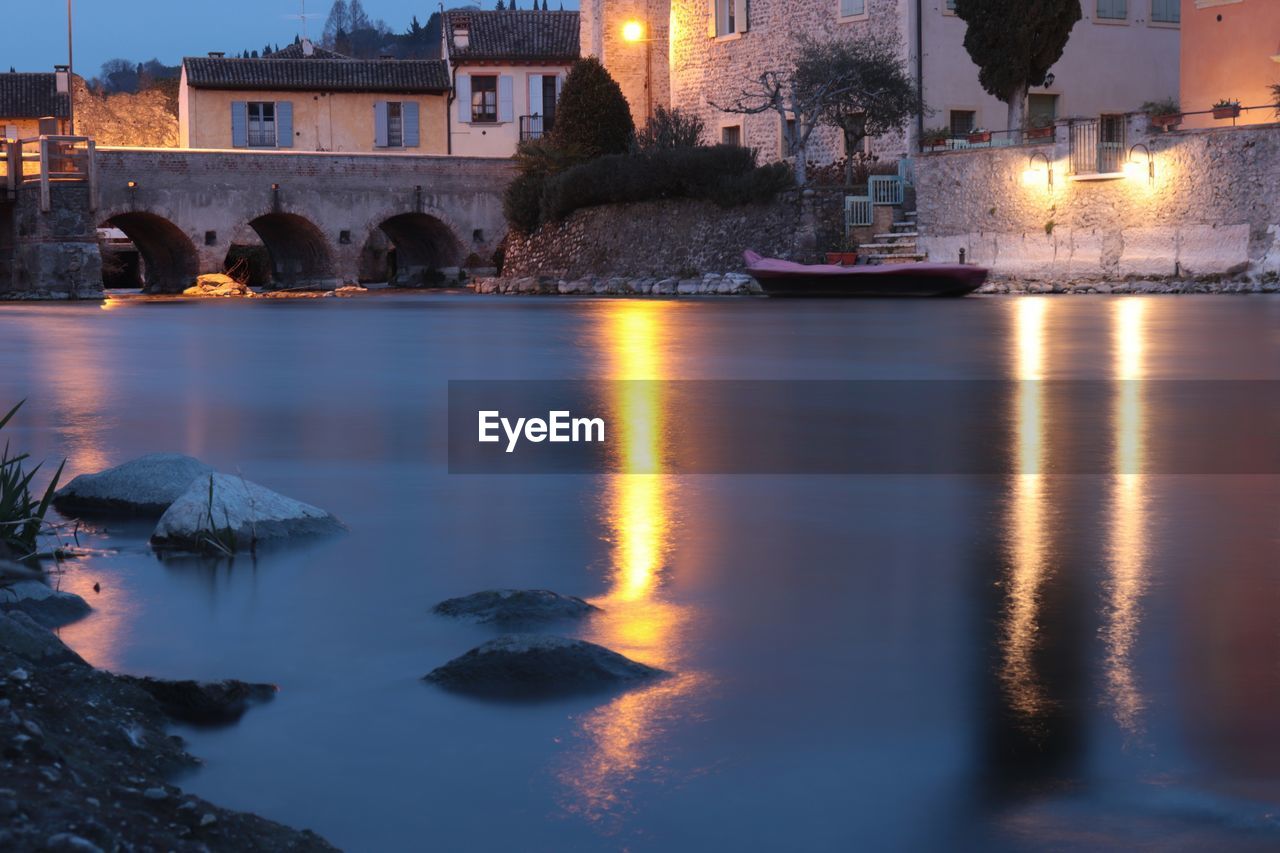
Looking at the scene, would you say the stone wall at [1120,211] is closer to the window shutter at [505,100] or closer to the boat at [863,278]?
the boat at [863,278]

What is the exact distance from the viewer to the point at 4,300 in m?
42.3

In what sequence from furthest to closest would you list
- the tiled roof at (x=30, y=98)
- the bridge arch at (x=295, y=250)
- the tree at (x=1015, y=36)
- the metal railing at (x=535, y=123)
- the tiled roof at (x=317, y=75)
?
the tiled roof at (x=30, y=98) < the metal railing at (x=535, y=123) < the tiled roof at (x=317, y=75) < the bridge arch at (x=295, y=250) < the tree at (x=1015, y=36)

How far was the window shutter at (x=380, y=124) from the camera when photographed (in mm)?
61438

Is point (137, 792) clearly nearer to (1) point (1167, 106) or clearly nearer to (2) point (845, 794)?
(2) point (845, 794)

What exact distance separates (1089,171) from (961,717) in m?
30.2

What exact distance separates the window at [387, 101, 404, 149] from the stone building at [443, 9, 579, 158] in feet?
6.09

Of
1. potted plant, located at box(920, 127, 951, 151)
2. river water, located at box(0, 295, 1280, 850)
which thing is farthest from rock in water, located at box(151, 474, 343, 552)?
potted plant, located at box(920, 127, 951, 151)

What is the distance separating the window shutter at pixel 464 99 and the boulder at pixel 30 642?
58.8 metres

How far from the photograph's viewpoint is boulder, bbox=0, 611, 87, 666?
3.74 m

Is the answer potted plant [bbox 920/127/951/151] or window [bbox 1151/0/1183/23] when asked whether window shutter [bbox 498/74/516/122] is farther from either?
potted plant [bbox 920/127/951/151]

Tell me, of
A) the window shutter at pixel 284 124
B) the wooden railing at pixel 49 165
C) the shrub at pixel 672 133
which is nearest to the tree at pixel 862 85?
the shrub at pixel 672 133

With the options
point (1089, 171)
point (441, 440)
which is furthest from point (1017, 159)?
point (441, 440)

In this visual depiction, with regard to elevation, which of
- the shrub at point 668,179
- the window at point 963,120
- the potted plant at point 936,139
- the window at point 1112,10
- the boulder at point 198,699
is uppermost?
the window at point 1112,10

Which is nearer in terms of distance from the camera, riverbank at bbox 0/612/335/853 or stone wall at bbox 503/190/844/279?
riverbank at bbox 0/612/335/853
